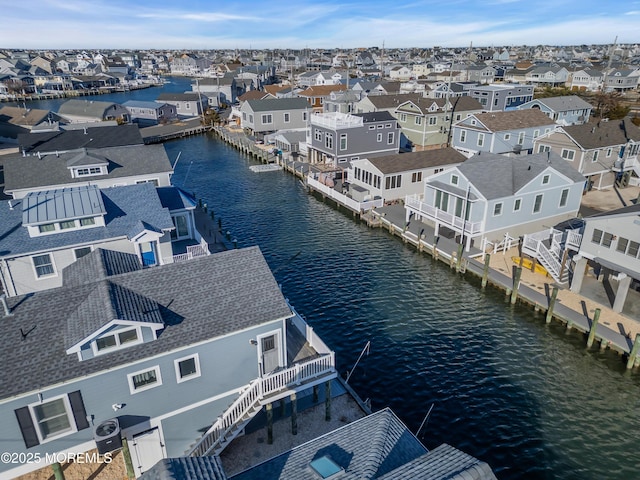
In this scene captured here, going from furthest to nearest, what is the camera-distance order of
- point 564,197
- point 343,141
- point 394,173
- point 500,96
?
point 500,96
point 343,141
point 394,173
point 564,197

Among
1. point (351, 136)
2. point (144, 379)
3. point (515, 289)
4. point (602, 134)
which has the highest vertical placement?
point (602, 134)

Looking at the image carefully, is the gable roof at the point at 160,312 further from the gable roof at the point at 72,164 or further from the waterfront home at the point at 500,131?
the waterfront home at the point at 500,131

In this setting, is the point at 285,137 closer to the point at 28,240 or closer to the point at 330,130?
the point at 330,130

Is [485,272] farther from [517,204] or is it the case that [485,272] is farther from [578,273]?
[517,204]

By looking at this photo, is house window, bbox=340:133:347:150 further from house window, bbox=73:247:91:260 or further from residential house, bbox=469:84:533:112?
house window, bbox=73:247:91:260

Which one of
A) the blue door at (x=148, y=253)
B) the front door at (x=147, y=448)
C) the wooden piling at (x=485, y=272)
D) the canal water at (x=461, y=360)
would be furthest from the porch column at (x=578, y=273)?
the blue door at (x=148, y=253)

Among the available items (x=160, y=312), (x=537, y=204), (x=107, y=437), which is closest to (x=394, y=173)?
(x=537, y=204)

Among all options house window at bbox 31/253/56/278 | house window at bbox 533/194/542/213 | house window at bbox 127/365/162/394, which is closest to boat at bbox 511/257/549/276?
house window at bbox 533/194/542/213
